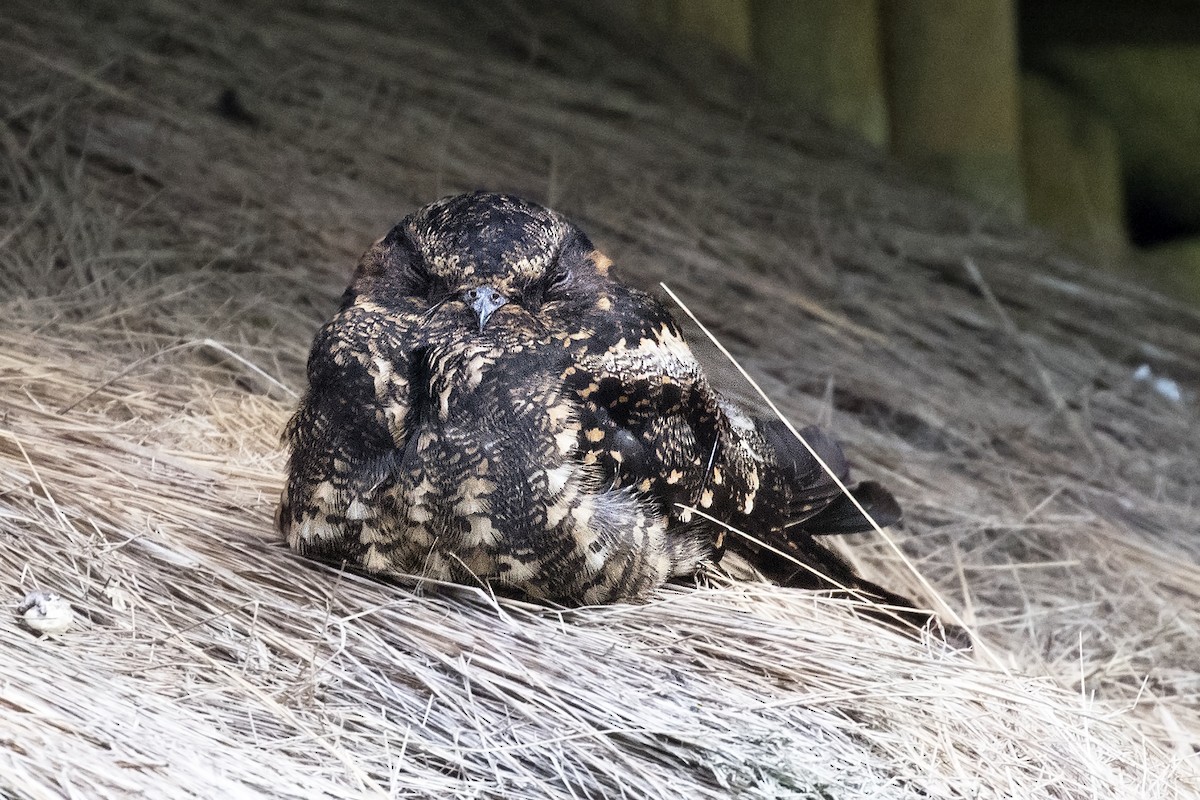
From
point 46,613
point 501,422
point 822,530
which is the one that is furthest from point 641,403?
point 46,613

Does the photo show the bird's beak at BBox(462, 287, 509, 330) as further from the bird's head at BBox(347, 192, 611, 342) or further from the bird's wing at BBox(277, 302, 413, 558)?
the bird's wing at BBox(277, 302, 413, 558)

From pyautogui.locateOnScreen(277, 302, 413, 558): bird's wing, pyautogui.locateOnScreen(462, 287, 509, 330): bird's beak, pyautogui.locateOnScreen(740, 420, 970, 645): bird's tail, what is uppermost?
pyautogui.locateOnScreen(462, 287, 509, 330): bird's beak


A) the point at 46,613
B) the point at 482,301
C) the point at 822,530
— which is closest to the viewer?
the point at 46,613

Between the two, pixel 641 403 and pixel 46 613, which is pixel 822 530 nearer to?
pixel 641 403

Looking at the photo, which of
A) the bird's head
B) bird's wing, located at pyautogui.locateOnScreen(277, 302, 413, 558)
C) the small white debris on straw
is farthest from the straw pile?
the bird's head

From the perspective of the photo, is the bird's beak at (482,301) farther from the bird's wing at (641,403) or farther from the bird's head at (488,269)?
the bird's wing at (641,403)

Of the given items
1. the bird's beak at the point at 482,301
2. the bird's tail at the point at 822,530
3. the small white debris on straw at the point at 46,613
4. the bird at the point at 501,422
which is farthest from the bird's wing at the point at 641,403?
the small white debris on straw at the point at 46,613
